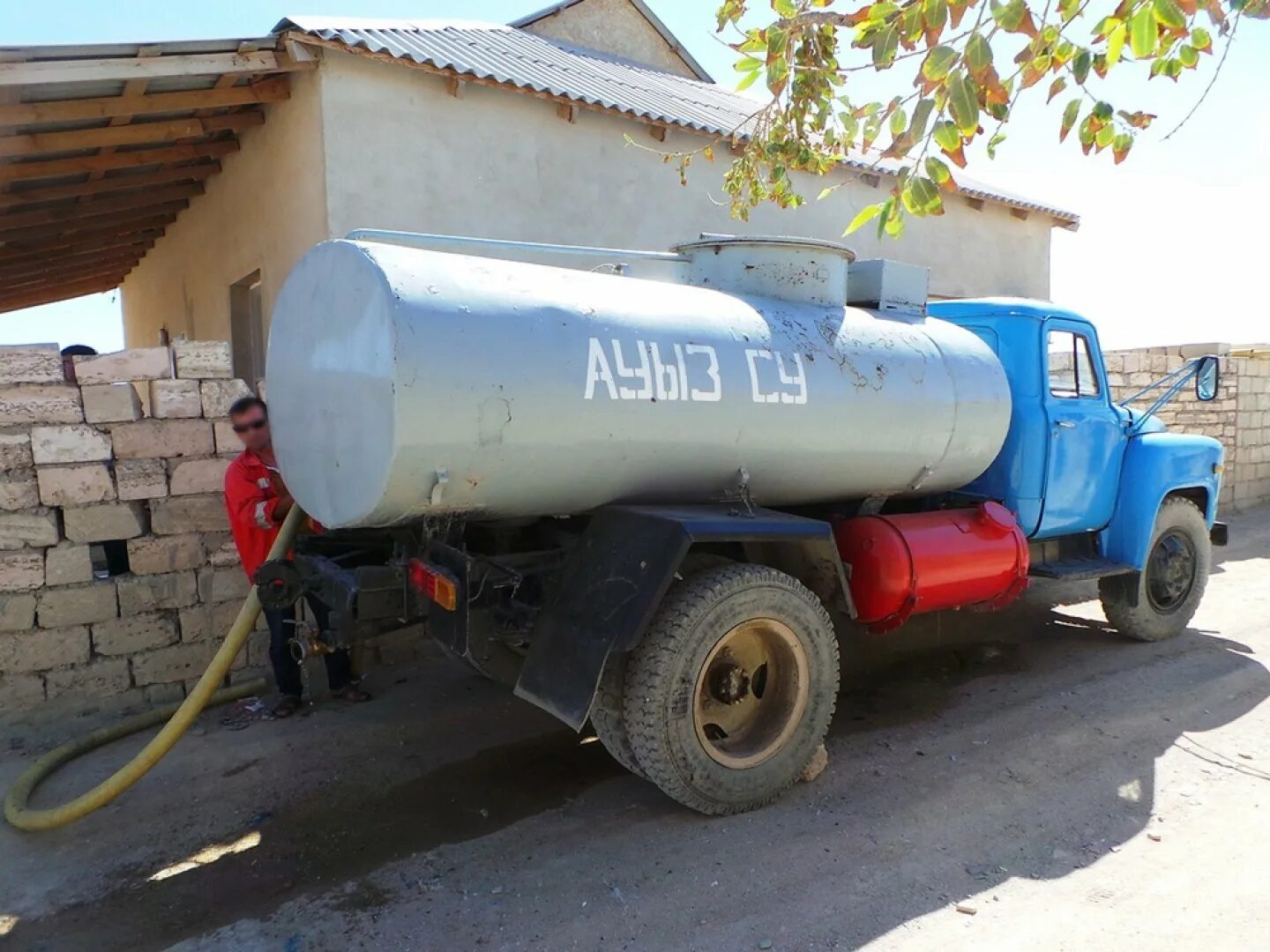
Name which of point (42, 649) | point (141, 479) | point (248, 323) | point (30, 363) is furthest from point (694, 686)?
point (248, 323)

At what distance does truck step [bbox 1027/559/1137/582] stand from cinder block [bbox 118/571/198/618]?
5132 millimetres

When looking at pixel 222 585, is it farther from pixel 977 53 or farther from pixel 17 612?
pixel 977 53

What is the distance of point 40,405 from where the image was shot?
15.6 feet

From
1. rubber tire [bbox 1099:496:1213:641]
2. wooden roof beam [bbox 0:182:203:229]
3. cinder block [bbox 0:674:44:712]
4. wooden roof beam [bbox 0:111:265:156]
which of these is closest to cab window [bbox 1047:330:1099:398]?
rubber tire [bbox 1099:496:1213:641]

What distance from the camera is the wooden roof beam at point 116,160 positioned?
6.92m

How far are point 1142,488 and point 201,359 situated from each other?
6131 mm

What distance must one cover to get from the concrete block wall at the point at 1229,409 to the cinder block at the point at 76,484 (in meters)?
10.5

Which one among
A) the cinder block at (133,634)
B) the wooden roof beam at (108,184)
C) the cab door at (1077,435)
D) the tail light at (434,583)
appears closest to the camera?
the tail light at (434,583)

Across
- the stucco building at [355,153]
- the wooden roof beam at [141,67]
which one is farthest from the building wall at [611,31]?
the wooden roof beam at [141,67]

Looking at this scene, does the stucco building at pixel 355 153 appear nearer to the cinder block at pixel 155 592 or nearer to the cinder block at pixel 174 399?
the cinder block at pixel 174 399

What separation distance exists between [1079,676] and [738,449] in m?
3.08

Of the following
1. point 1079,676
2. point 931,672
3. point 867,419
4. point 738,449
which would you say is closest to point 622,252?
Answer: point 738,449

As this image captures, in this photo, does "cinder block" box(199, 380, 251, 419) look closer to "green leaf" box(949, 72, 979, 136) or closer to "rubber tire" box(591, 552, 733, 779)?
"rubber tire" box(591, 552, 733, 779)

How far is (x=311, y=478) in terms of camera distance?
3.66 m
